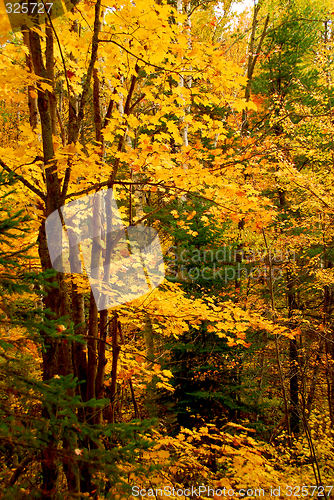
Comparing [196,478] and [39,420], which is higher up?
[39,420]

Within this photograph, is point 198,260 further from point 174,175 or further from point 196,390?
point 174,175

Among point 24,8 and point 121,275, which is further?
point 121,275

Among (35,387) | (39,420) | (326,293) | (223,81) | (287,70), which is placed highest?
(287,70)

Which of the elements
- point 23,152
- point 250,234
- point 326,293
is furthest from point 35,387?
point 250,234

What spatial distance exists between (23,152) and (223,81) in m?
2.30

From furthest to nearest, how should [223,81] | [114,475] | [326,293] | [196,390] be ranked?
1. [326,293]
2. [196,390]
3. [223,81]
4. [114,475]

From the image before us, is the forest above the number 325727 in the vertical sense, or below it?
below

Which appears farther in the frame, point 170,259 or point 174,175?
point 170,259

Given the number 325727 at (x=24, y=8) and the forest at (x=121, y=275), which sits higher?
the number 325727 at (x=24, y=8)

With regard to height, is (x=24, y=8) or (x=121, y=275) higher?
(x=24, y=8)

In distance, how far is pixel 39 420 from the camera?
4.75 ft

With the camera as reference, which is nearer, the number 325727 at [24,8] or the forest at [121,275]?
the forest at [121,275]

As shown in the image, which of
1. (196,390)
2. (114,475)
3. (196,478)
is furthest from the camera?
(196,390)

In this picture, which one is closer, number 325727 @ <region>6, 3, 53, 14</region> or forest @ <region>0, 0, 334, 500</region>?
forest @ <region>0, 0, 334, 500</region>
